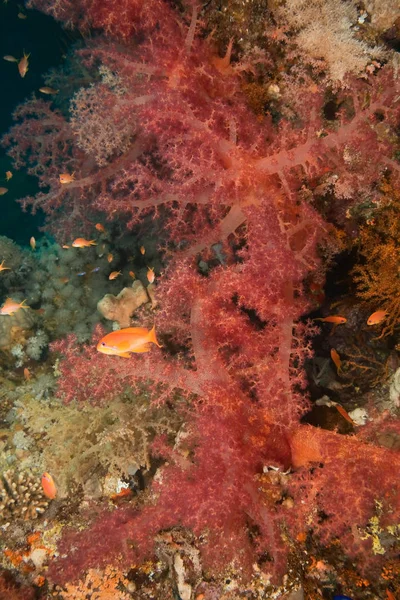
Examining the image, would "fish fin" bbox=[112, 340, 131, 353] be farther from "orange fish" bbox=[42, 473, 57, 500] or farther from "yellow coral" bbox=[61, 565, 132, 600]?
"yellow coral" bbox=[61, 565, 132, 600]

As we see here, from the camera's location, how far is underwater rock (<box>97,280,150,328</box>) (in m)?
5.23

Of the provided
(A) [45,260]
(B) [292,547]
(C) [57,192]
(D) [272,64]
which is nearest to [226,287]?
(B) [292,547]

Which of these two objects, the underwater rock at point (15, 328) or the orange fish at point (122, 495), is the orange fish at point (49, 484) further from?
the underwater rock at point (15, 328)

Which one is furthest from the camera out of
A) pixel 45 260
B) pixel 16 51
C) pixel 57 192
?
pixel 16 51

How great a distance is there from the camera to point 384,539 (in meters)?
2.96

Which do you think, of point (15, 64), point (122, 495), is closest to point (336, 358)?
point (122, 495)

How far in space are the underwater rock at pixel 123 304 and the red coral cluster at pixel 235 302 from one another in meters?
1.33

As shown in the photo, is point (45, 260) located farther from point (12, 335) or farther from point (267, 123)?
point (267, 123)

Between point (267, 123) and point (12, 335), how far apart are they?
5.79 m

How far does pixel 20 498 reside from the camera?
4.38 meters

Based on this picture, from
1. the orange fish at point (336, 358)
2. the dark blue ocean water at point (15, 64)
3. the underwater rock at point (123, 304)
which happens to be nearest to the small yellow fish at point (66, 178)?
the underwater rock at point (123, 304)

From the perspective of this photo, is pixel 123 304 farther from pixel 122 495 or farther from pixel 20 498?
pixel 20 498

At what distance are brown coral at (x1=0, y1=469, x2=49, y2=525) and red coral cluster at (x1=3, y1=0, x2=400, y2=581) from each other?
0.75 metres

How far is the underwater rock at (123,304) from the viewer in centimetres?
523
